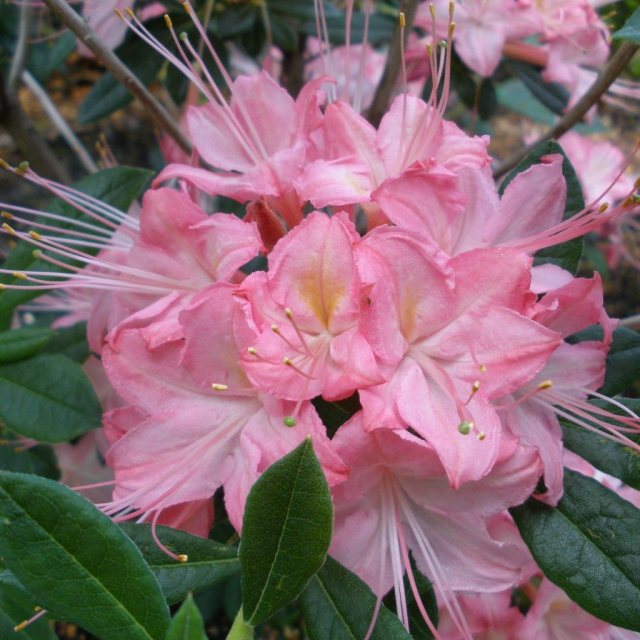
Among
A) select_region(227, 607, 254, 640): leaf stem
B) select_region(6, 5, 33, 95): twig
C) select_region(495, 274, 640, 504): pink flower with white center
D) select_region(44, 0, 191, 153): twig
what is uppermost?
select_region(44, 0, 191, 153): twig

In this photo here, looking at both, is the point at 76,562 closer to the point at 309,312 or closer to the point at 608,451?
the point at 309,312

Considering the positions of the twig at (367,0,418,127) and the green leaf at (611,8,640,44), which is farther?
the twig at (367,0,418,127)

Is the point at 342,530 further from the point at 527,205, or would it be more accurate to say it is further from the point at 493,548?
the point at 527,205

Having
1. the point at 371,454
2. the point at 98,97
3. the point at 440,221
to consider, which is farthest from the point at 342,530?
the point at 98,97

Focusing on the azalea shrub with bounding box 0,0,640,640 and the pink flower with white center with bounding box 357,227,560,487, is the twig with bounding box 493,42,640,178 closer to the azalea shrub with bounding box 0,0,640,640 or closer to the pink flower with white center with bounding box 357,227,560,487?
the azalea shrub with bounding box 0,0,640,640

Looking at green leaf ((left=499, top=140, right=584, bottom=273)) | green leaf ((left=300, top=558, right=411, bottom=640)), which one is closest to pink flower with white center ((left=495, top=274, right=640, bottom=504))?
green leaf ((left=499, top=140, right=584, bottom=273))

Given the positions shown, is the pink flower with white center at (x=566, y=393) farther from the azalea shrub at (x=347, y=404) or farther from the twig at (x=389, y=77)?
the twig at (x=389, y=77)
